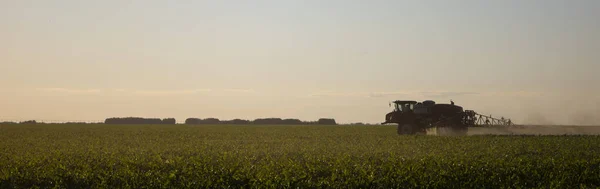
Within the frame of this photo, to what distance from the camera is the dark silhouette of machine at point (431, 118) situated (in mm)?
49125

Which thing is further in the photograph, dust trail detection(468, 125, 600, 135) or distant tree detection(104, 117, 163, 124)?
distant tree detection(104, 117, 163, 124)

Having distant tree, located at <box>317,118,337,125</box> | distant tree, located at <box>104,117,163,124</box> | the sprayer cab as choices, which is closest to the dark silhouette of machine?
the sprayer cab

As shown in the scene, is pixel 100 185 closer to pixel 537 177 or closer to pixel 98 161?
pixel 98 161

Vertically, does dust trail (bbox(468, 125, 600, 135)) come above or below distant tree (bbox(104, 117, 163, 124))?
below

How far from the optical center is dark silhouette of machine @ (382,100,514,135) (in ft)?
161

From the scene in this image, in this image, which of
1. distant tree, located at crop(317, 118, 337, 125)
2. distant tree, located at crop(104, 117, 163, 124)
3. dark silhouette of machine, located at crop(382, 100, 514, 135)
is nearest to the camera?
dark silhouette of machine, located at crop(382, 100, 514, 135)

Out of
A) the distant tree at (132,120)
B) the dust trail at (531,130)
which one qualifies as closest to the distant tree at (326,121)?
the distant tree at (132,120)

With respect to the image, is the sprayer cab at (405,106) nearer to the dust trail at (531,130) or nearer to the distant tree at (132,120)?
the dust trail at (531,130)

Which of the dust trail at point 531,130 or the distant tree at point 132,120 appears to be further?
the distant tree at point 132,120

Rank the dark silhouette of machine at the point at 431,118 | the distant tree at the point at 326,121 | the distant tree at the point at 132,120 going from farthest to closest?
1. the distant tree at the point at 132,120
2. the distant tree at the point at 326,121
3. the dark silhouette of machine at the point at 431,118

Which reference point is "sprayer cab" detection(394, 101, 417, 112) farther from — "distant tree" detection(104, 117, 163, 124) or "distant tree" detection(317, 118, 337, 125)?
"distant tree" detection(104, 117, 163, 124)

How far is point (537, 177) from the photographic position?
21656 mm

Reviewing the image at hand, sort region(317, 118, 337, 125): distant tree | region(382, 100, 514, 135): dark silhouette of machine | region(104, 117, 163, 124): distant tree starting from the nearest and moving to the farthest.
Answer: region(382, 100, 514, 135): dark silhouette of machine → region(317, 118, 337, 125): distant tree → region(104, 117, 163, 124): distant tree

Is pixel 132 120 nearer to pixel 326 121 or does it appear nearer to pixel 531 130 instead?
pixel 326 121
